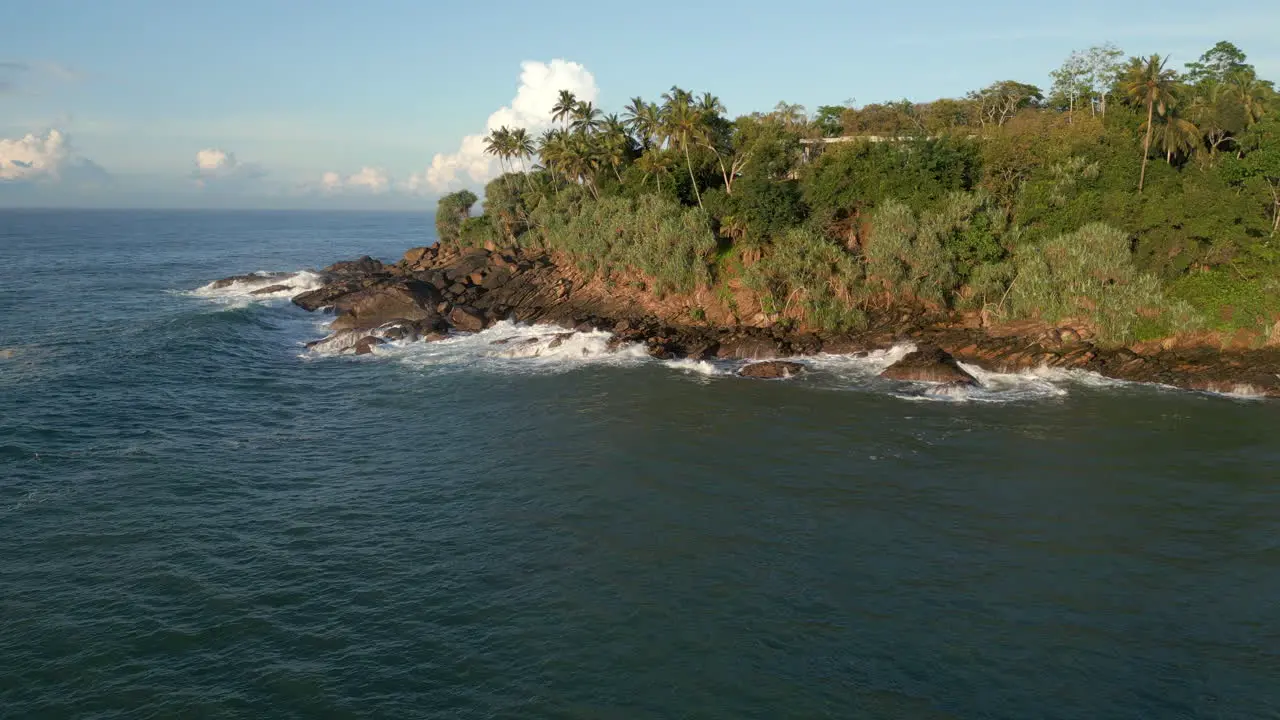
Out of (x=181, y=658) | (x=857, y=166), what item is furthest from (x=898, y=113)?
(x=181, y=658)

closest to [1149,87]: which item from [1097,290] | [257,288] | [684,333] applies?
[1097,290]

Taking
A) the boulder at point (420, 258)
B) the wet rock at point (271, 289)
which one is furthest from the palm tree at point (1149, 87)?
the wet rock at point (271, 289)

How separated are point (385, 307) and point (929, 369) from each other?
150ft

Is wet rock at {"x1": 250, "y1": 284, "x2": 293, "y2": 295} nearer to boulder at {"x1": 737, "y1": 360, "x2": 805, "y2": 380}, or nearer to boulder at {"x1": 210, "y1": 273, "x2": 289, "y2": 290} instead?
boulder at {"x1": 210, "y1": 273, "x2": 289, "y2": 290}

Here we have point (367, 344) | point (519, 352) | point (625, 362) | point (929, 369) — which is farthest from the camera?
point (367, 344)

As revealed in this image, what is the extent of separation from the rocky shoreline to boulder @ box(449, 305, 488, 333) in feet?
0.28

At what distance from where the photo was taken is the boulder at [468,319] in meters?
65.6

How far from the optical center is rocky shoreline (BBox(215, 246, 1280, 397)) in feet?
155

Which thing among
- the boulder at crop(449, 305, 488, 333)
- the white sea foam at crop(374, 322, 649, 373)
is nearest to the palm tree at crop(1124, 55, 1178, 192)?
the white sea foam at crop(374, 322, 649, 373)

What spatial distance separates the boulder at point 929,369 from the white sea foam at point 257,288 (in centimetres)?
6405

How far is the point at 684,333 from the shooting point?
60281 millimetres

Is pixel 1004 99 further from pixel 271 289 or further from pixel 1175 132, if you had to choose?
pixel 271 289

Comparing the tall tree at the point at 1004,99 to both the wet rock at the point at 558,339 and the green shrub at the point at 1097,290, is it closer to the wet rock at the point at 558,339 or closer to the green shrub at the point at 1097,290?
the green shrub at the point at 1097,290

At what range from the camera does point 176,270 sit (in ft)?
366
